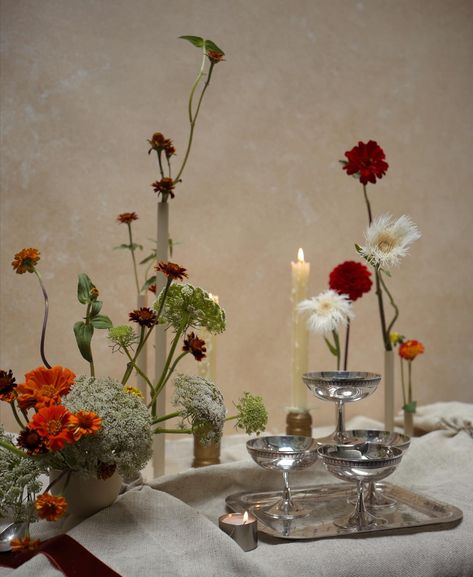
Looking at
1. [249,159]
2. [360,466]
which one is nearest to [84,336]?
[360,466]

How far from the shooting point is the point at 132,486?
86 centimetres

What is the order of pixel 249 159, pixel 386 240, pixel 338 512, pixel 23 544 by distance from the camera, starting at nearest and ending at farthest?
1. pixel 23 544
2. pixel 338 512
3. pixel 386 240
4. pixel 249 159

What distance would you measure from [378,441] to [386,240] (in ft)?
0.97

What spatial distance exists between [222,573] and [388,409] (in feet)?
1.92

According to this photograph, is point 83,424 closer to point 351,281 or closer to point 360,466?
point 360,466

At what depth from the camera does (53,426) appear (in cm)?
68

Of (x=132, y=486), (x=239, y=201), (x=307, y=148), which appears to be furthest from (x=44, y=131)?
(x=132, y=486)

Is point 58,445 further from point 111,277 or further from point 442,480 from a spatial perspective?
point 111,277

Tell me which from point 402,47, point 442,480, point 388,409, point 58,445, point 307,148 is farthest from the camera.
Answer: point 402,47

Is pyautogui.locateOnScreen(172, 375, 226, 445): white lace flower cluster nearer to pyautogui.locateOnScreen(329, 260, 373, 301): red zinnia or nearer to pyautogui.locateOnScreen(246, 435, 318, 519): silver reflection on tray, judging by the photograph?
pyautogui.locateOnScreen(246, 435, 318, 519): silver reflection on tray

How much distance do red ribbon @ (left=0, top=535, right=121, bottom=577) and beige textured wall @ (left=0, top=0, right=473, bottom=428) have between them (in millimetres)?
801

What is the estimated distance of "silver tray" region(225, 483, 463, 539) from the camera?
2.56 feet

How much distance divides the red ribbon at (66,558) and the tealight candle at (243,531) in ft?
0.47

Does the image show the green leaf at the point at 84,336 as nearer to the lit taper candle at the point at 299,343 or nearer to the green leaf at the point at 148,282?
the green leaf at the point at 148,282
